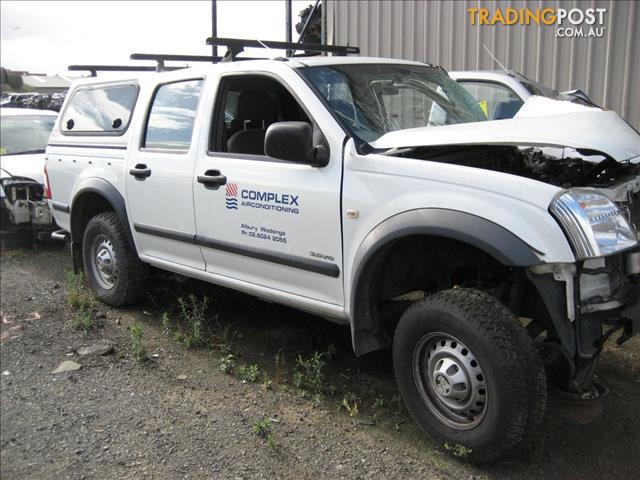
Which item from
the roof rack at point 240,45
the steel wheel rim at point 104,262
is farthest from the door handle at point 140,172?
the roof rack at point 240,45

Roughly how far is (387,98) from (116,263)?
2.75m

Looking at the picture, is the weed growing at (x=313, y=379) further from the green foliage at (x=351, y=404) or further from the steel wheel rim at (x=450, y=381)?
the steel wheel rim at (x=450, y=381)

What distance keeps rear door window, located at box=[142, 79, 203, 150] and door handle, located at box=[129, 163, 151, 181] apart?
0.17 metres

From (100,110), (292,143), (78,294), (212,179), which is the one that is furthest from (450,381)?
(100,110)

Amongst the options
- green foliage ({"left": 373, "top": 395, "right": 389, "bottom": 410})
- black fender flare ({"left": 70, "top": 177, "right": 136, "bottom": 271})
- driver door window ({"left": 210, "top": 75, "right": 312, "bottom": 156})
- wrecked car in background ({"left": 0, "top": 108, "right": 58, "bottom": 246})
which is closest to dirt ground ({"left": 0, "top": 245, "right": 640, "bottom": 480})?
green foliage ({"left": 373, "top": 395, "right": 389, "bottom": 410})

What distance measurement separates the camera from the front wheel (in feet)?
8.89

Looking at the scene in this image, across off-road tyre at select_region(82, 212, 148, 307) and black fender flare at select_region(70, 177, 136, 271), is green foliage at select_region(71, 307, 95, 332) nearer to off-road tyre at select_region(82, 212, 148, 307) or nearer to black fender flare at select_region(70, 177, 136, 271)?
off-road tyre at select_region(82, 212, 148, 307)

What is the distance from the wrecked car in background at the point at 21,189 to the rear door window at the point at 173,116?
10.1ft

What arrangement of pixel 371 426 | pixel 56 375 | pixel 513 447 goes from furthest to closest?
pixel 56 375, pixel 371 426, pixel 513 447

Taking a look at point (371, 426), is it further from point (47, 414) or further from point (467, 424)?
point (47, 414)

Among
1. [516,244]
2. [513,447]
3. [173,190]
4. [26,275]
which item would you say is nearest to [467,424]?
[513,447]

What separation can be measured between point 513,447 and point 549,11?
638cm

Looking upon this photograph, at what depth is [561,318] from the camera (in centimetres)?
270

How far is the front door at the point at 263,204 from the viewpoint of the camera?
3.43 metres
